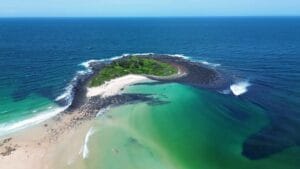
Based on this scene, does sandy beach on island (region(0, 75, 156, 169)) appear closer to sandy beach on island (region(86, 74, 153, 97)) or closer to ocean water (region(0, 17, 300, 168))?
ocean water (region(0, 17, 300, 168))

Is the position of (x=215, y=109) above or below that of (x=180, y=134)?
below

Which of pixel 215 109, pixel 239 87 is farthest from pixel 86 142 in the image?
pixel 239 87

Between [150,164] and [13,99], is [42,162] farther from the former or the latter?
[13,99]

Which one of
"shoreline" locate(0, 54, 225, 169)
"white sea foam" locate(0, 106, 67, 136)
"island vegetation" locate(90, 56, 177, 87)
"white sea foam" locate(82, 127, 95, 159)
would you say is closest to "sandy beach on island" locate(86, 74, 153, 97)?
"shoreline" locate(0, 54, 225, 169)

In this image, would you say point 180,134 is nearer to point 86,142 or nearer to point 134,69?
point 86,142

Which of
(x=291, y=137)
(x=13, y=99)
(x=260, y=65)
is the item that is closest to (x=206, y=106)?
(x=291, y=137)
